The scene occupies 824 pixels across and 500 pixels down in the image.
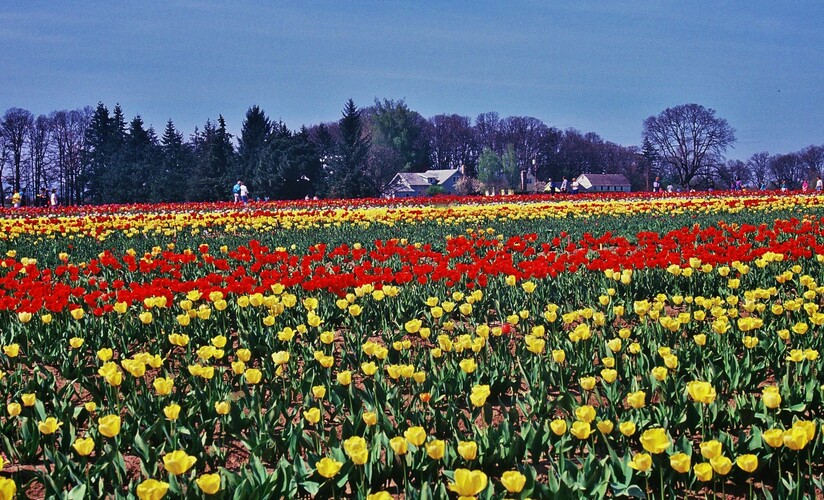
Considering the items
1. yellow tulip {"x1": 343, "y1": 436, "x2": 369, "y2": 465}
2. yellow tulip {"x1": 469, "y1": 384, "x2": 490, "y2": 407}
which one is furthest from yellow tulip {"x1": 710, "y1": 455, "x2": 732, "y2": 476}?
yellow tulip {"x1": 343, "y1": 436, "x2": 369, "y2": 465}

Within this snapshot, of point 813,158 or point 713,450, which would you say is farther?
point 813,158

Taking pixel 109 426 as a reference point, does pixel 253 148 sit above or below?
above

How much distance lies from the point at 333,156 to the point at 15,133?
96.2ft

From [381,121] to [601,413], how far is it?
256ft

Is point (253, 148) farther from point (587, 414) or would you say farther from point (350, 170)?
point (587, 414)

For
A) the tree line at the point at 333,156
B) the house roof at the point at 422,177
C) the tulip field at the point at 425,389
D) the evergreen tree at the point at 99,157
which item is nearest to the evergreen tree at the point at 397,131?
the tree line at the point at 333,156

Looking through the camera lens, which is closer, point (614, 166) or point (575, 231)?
point (575, 231)

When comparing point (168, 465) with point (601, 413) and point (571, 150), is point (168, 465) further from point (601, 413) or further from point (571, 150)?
point (571, 150)

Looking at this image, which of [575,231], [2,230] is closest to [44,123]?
[2,230]

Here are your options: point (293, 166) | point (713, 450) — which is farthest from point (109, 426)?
point (293, 166)

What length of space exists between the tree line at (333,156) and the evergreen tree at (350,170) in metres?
0.07

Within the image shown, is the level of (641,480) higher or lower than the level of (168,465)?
lower

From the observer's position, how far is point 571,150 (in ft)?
315

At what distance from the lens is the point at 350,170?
47.1 m
